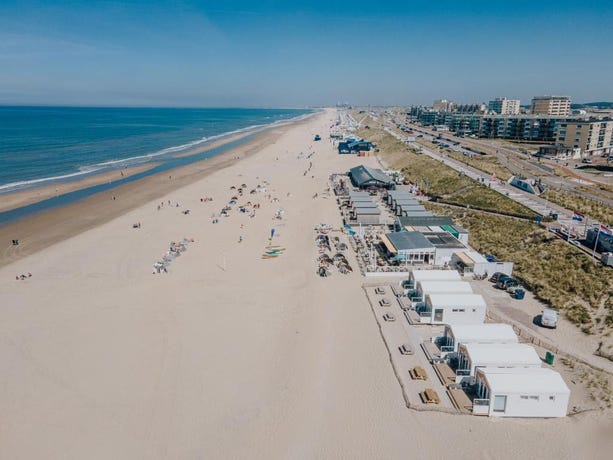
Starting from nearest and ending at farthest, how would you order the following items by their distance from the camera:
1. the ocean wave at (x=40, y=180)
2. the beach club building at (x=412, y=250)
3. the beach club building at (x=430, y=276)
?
1. the beach club building at (x=430, y=276)
2. the beach club building at (x=412, y=250)
3. the ocean wave at (x=40, y=180)

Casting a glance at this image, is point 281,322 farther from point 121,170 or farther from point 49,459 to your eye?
point 121,170

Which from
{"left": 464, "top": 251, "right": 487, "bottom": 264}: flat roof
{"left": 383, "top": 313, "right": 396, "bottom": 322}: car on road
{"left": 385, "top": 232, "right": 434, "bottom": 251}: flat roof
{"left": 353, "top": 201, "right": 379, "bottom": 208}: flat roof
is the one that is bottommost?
{"left": 383, "top": 313, "right": 396, "bottom": 322}: car on road

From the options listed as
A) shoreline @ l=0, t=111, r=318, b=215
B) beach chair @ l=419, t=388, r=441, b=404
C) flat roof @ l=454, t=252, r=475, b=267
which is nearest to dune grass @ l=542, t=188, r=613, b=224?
flat roof @ l=454, t=252, r=475, b=267

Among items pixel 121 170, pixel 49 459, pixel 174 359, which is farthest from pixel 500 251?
pixel 121 170

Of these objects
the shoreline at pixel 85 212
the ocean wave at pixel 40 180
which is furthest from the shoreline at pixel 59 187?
the ocean wave at pixel 40 180

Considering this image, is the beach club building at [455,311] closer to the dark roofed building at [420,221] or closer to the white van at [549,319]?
the white van at [549,319]

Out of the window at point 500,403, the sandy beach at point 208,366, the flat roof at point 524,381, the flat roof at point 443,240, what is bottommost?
the sandy beach at point 208,366

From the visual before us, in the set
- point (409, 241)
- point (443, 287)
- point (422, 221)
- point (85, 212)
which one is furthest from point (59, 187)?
point (443, 287)

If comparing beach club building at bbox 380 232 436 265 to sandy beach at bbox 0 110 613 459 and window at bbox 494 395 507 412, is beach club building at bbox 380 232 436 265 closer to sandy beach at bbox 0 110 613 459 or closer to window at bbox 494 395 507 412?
sandy beach at bbox 0 110 613 459
